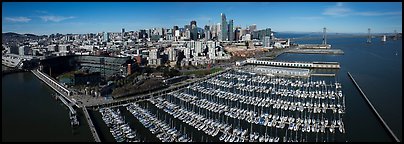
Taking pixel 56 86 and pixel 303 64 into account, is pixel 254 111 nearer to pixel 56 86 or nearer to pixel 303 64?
pixel 56 86

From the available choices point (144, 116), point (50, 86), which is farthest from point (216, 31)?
point (144, 116)

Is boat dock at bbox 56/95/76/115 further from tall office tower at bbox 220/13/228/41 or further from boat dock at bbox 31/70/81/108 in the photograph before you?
tall office tower at bbox 220/13/228/41

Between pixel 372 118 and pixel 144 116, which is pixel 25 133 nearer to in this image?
pixel 144 116

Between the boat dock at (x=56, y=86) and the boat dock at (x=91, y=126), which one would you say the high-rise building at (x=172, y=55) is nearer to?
the boat dock at (x=56, y=86)

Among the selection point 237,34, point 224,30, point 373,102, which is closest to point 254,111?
point 373,102

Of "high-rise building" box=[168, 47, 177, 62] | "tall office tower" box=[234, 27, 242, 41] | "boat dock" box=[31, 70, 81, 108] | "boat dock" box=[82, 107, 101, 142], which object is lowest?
"boat dock" box=[82, 107, 101, 142]

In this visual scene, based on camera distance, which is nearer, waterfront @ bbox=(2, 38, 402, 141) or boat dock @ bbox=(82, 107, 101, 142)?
boat dock @ bbox=(82, 107, 101, 142)

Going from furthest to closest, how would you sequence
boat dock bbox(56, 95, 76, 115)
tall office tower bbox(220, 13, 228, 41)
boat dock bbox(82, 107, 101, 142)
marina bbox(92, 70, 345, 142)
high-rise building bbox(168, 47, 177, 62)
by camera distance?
tall office tower bbox(220, 13, 228, 41) → high-rise building bbox(168, 47, 177, 62) → boat dock bbox(56, 95, 76, 115) → marina bbox(92, 70, 345, 142) → boat dock bbox(82, 107, 101, 142)

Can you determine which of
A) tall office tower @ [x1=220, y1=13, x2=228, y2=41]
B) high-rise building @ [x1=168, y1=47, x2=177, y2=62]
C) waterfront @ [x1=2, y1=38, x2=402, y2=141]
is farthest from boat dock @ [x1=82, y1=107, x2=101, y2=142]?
tall office tower @ [x1=220, y1=13, x2=228, y2=41]

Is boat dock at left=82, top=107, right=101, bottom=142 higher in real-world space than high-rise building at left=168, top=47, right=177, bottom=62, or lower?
lower

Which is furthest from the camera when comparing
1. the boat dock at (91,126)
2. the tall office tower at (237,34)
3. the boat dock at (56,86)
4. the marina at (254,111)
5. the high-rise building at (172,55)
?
the tall office tower at (237,34)

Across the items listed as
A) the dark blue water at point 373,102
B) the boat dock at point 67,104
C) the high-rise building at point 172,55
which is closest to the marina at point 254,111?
the dark blue water at point 373,102
